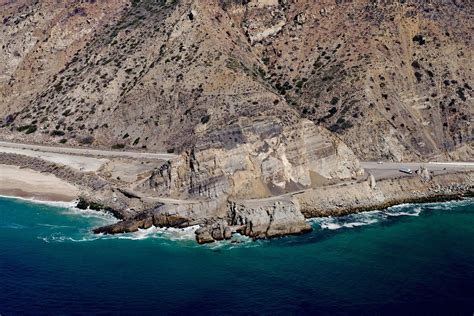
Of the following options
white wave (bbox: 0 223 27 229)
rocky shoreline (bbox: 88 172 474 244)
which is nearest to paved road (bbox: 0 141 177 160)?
rocky shoreline (bbox: 88 172 474 244)

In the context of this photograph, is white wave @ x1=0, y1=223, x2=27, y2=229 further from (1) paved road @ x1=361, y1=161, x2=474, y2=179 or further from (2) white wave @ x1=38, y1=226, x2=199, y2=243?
(1) paved road @ x1=361, y1=161, x2=474, y2=179

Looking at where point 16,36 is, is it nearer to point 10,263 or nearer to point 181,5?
point 181,5

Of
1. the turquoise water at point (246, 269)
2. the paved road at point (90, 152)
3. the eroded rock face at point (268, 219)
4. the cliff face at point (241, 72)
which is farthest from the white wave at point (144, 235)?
the paved road at point (90, 152)

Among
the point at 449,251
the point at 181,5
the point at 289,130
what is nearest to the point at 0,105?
the point at 181,5

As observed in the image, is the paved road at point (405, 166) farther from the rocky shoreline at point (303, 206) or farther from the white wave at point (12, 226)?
the white wave at point (12, 226)

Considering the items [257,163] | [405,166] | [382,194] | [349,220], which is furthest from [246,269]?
[405,166]

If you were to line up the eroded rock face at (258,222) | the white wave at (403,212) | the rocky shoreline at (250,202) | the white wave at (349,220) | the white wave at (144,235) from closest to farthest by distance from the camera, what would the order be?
the white wave at (144,235)
the eroded rock face at (258,222)
the rocky shoreline at (250,202)
the white wave at (349,220)
the white wave at (403,212)

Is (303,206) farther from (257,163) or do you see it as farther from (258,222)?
(258,222)
